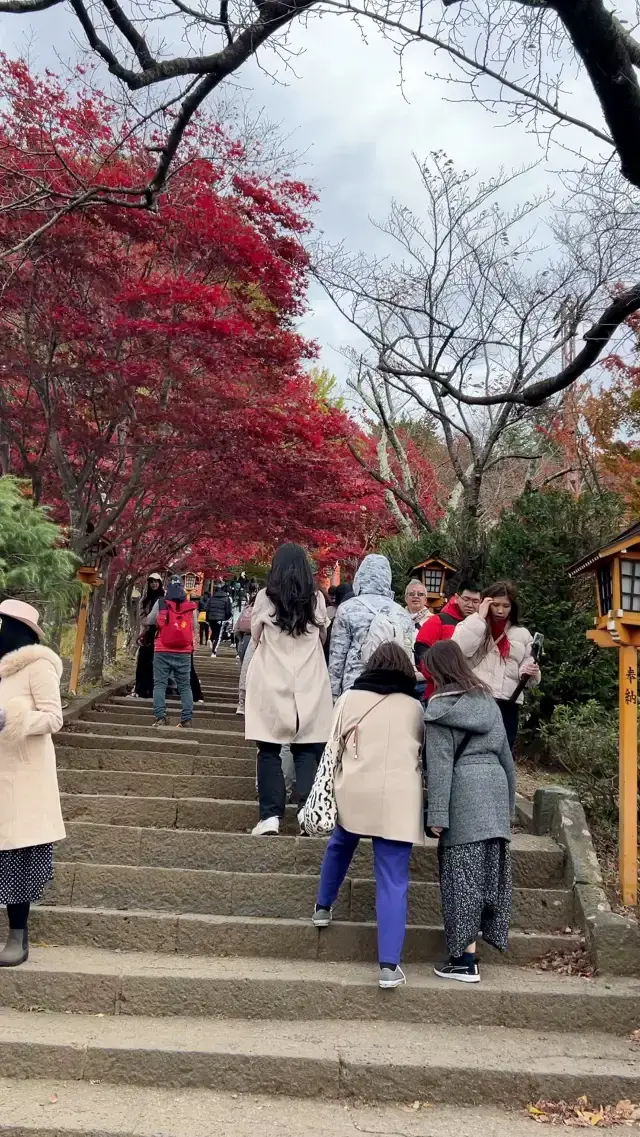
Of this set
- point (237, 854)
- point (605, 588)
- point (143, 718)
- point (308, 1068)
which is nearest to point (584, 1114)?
point (308, 1068)

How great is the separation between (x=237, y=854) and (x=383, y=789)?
1.40 metres

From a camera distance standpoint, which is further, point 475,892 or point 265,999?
point 475,892

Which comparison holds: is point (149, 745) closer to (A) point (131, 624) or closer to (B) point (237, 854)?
(B) point (237, 854)

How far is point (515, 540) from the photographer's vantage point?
9461 mm

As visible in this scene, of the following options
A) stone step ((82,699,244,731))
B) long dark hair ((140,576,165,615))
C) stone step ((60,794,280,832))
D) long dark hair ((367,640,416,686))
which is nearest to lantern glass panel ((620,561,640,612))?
long dark hair ((367,640,416,686))

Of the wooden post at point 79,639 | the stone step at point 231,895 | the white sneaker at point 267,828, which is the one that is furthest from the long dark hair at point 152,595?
the stone step at point 231,895

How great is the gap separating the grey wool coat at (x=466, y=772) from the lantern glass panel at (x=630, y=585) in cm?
125

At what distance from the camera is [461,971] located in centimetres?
450

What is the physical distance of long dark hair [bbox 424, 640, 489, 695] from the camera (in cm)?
456

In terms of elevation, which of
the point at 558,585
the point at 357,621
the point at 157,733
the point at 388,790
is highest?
the point at 558,585

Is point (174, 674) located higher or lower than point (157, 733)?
higher

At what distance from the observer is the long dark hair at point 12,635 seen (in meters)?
4.60

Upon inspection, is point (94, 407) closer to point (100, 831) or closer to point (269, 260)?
point (269, 260)

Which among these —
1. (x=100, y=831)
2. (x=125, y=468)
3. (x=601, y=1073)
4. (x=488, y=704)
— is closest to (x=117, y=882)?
(x=100, y=831)
